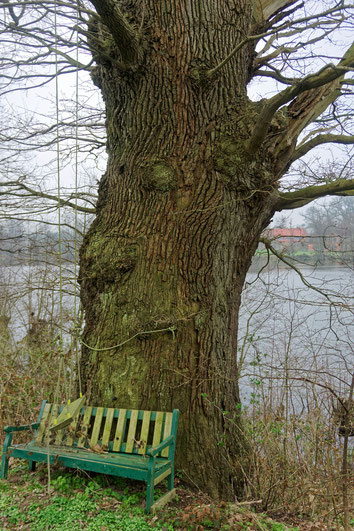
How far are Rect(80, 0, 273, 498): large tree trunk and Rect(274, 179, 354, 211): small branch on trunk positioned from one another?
0.52m

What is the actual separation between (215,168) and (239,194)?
35cm

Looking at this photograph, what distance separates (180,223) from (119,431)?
1943 millimetres

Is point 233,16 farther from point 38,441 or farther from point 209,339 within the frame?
point 38,441

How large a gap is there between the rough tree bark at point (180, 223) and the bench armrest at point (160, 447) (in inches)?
12.2

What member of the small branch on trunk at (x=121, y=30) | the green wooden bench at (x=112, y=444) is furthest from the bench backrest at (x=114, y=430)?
the small branch on trunk at (x=121, y=30)

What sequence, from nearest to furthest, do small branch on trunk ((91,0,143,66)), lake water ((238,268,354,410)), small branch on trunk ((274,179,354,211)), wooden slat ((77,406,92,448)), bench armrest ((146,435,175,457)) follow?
bench armrest ((146,435,175,457)), small branch on trunk ((91,0,143,66)), wooden slat ((77,406,92,448)), small branch on trunk ((274,179,354,211)), lake water ((238,268,354,410))

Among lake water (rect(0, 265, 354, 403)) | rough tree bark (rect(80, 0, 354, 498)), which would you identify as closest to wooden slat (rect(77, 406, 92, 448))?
rough tree bark (rect(80, 0, 354, 498))

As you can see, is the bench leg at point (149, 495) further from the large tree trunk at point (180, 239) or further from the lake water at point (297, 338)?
the lake water at point (297, 338)

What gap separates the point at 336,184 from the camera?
4.27 metres

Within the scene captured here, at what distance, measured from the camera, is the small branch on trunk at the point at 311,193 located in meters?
4.26

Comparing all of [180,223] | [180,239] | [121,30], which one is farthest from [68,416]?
[121,30]

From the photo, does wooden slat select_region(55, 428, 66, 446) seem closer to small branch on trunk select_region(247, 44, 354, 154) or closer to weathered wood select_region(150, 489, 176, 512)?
weathered wood select_region(150, 489, 176, 512)

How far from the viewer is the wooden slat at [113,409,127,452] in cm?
347

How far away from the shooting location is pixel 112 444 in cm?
353
